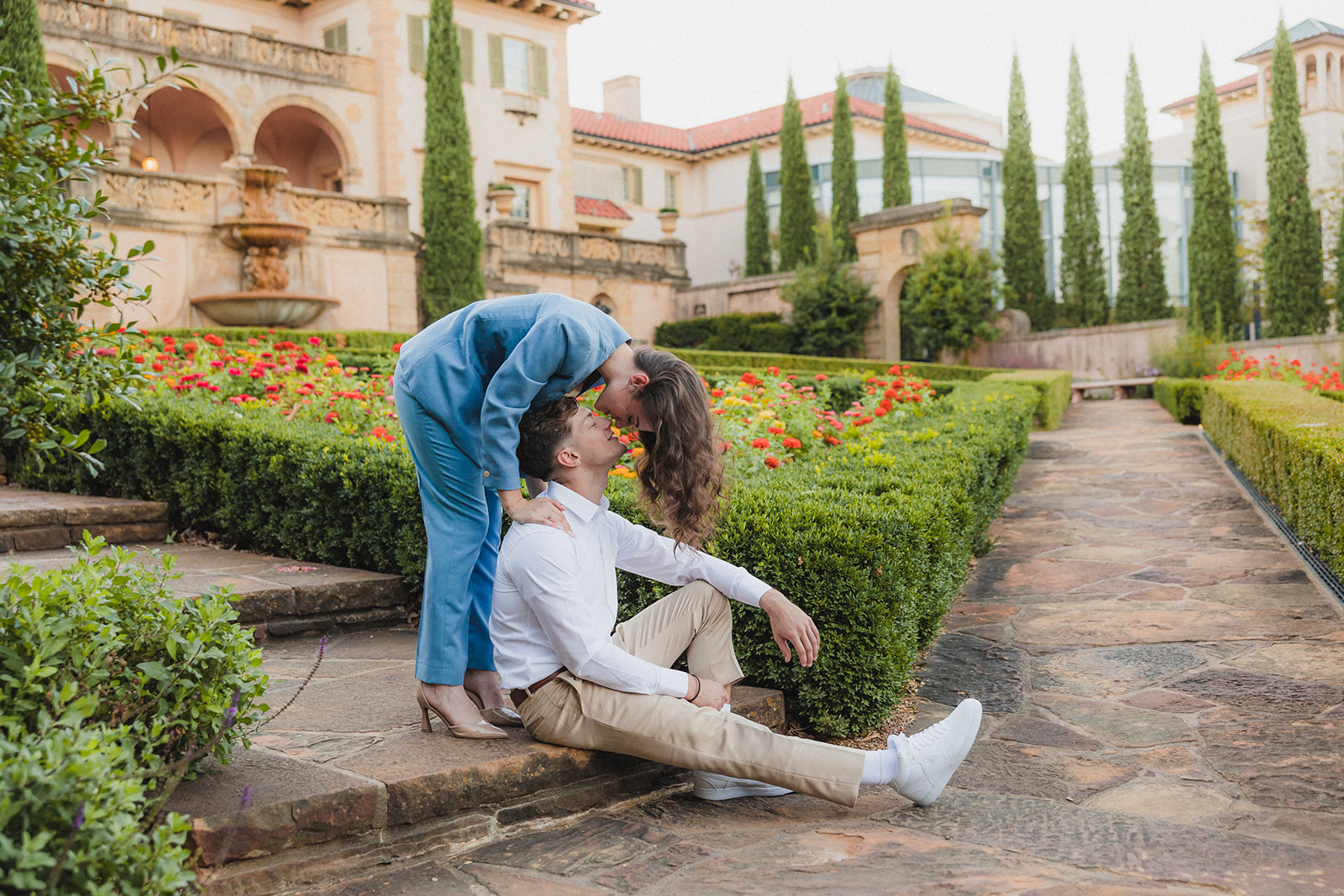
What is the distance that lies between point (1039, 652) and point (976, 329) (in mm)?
20396

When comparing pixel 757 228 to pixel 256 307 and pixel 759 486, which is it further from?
pixel 759 486

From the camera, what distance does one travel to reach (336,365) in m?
9.36

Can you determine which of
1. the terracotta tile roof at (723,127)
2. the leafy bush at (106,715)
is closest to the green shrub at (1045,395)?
the leafy bush at (106,715)

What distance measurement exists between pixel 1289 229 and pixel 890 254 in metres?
11.3

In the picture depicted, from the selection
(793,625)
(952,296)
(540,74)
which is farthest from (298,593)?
(540,74)

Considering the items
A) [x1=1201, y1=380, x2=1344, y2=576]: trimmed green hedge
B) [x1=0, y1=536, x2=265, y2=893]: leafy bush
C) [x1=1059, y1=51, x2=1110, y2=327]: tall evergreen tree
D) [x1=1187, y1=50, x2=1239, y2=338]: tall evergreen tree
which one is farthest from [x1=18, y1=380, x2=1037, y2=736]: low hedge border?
[x1=1187, y1=50, x2=1239, y2=338]: tall evergreen tree

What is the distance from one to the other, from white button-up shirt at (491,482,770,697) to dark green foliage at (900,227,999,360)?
21.7 meters

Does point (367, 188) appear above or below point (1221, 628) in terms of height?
above

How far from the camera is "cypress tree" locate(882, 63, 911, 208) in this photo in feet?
108

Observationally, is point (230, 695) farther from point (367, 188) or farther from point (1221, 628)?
point (367, 188)

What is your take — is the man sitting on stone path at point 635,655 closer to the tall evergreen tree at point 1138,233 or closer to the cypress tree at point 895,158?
the tall evergreen tree at point 1138,233

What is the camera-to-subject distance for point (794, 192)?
33.0 m

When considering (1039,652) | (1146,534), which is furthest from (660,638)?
(1146,534)

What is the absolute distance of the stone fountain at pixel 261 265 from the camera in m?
18.7
